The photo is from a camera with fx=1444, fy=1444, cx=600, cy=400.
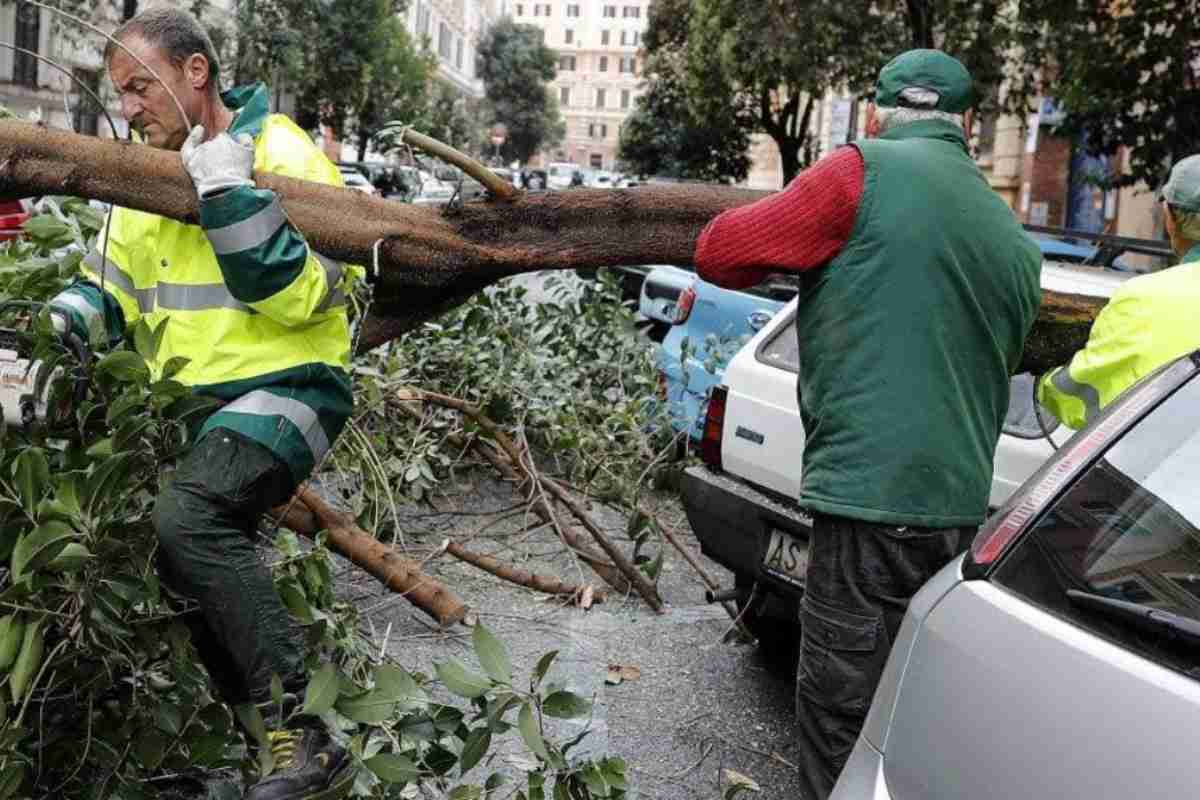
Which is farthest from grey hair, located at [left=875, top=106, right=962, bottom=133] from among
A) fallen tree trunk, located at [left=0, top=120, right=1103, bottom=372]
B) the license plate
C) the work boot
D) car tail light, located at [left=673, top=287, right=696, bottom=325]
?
car tail light, located at [left=673, top=287, right=696, bottom=325]

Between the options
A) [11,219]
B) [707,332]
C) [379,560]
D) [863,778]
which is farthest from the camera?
[707,332]

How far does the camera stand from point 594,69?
146 meters

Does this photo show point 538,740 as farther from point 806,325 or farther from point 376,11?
point 376,11

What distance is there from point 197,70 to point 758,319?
440cm

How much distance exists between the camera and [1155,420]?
2289mm

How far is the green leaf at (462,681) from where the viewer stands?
3162 millimetres

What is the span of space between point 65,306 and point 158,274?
25cm

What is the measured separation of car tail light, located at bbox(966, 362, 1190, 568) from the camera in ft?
7.57

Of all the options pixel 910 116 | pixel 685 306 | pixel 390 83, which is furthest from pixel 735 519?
pixel 390 83

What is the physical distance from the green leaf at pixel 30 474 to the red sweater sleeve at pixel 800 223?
151cm

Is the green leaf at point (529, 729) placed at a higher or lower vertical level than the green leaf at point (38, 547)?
lower

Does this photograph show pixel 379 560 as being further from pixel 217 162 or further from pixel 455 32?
pixel 455 32

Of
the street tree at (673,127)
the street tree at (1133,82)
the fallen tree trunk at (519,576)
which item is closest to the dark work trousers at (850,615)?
the fallen tree trunk at (519,576)

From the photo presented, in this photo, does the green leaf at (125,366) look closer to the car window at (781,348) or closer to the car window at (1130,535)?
the car window at (1130,535)
